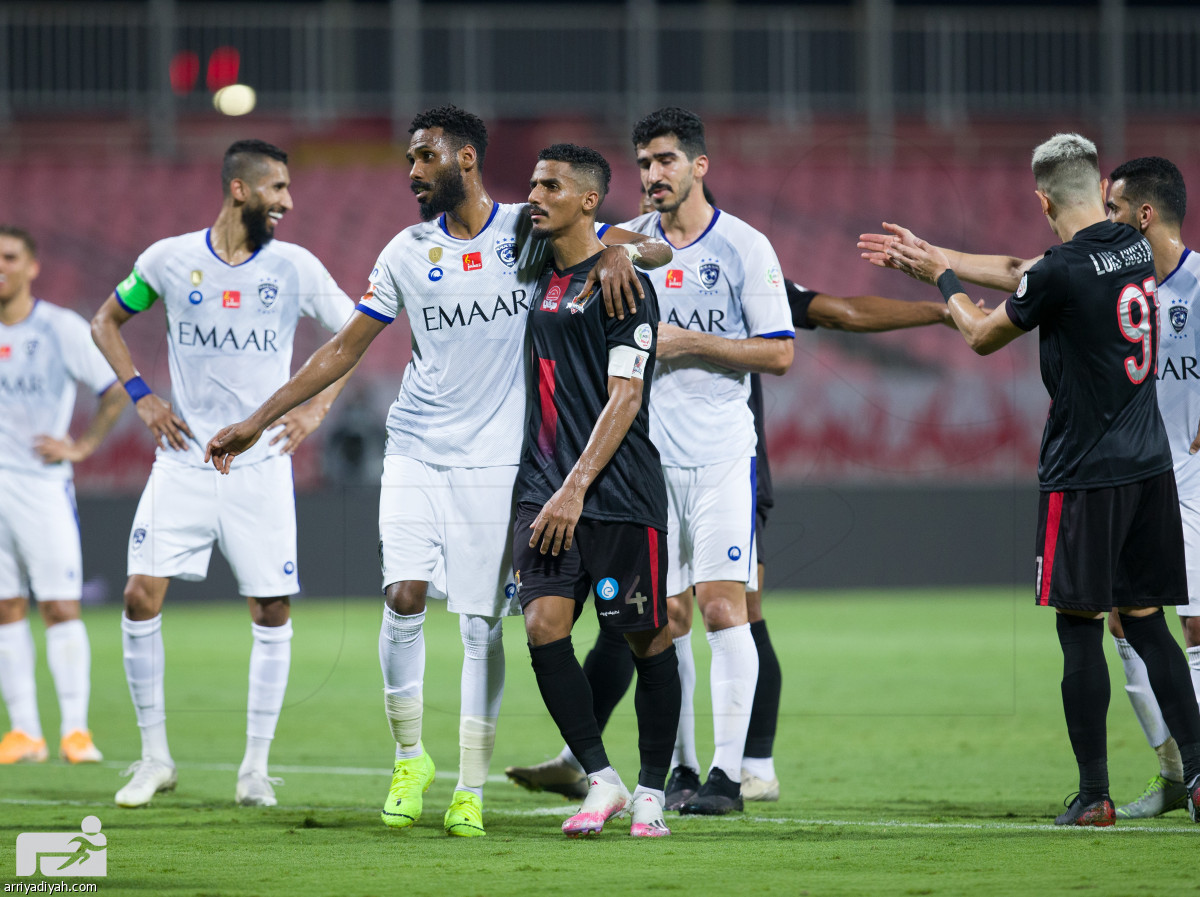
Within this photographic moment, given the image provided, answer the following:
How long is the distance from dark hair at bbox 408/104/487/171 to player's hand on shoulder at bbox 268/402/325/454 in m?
1.45

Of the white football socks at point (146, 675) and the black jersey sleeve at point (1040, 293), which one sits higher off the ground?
the black jersey sleeve at point (1040, 293)

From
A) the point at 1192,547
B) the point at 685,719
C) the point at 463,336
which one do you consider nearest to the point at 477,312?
the point at 463,336

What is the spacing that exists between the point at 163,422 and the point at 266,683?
1.23m

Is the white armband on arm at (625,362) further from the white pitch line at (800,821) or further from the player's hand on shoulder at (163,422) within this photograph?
the player's hand on shoulder at (163,422)

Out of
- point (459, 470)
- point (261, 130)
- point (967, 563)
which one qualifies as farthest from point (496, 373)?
point (261, 130)

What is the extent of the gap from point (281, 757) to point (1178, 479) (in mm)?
4644

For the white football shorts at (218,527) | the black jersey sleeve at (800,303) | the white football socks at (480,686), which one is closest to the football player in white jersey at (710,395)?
the black jersey sleeve at (800,303)

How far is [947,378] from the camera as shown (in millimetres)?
19312

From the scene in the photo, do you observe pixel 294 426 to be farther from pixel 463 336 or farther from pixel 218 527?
pixel 463 336

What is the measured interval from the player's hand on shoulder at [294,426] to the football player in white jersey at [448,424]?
0.94 meters

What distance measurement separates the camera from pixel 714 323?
5.89 m

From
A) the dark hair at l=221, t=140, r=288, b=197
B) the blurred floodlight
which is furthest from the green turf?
the blurred floodlight

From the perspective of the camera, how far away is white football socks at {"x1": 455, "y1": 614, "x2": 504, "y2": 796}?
5117 millimetres

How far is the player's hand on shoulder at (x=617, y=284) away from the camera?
15.7 ft
